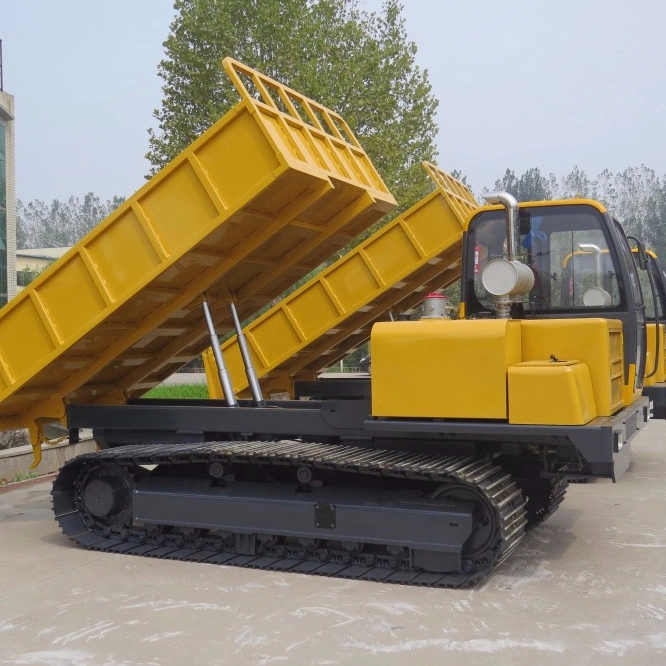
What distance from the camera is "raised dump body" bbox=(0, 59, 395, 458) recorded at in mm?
6105

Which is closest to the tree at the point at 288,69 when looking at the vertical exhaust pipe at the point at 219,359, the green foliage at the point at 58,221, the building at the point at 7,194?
the building at the point at 7,194

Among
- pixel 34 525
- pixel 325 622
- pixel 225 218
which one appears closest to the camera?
pixel 325 622

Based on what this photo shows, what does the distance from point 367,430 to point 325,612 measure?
1516 millimetres

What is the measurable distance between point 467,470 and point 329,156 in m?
2.71

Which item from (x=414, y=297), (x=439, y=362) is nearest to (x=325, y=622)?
(x=439, y=362)

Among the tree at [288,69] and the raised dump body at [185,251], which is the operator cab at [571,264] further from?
the tree at [288,69]

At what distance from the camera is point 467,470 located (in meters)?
5.73

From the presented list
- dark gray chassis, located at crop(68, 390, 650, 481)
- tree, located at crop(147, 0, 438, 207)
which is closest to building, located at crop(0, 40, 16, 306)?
tree, located at crop(147, 0, 438, 207)

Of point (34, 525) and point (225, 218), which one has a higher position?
point (225, 218)

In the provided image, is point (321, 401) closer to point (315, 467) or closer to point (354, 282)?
point (315, 467)

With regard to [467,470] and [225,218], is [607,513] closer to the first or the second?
[467,470]

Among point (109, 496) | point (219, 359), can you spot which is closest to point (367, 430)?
point (219, 359)

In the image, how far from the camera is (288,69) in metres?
23.0

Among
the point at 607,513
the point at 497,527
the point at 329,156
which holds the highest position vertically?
the point at 329,156
